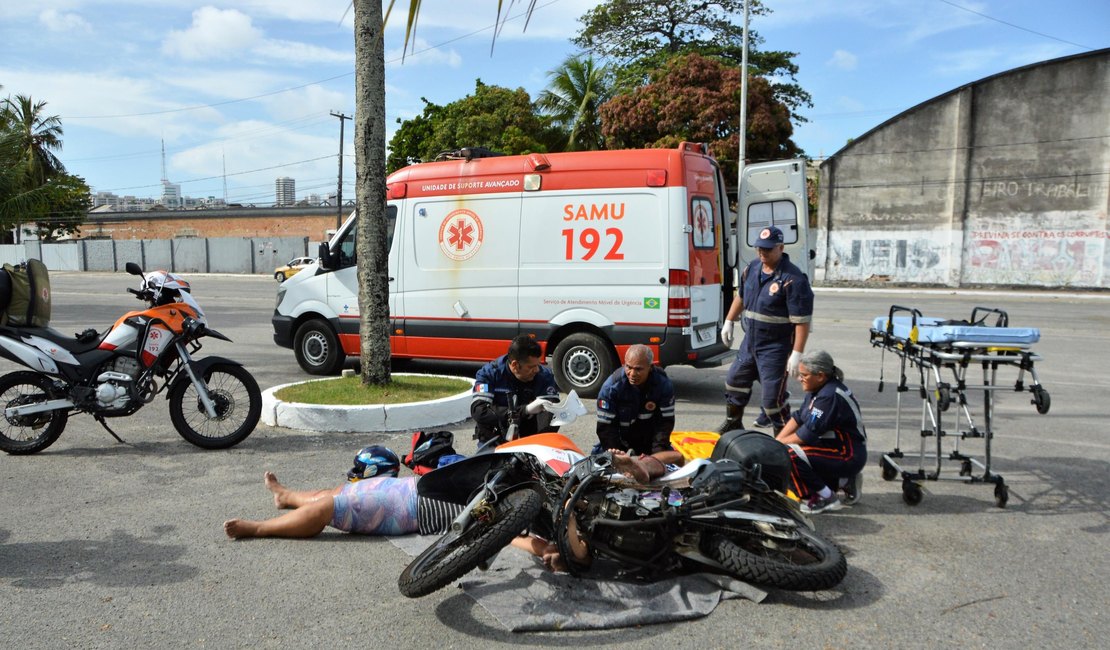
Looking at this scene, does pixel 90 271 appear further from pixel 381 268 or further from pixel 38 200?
pixel 381 268

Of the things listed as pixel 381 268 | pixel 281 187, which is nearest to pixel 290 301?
pixel 381 268

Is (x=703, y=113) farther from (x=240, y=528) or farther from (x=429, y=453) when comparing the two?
(x=240, y=528)

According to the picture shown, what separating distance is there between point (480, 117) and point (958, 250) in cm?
1908

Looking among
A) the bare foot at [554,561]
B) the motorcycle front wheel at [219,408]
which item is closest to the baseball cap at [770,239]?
the bare foot at [554,561]

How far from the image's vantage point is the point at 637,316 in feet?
27.7

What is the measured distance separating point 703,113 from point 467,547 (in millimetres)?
27319

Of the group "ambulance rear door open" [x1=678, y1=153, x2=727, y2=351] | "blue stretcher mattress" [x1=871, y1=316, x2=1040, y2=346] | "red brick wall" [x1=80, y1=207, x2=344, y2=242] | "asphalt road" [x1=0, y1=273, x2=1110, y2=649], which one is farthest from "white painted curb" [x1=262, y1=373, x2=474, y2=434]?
"red brick wall" [x1=80, y1=207, x2=344, y2=242]

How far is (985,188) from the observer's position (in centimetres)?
2906

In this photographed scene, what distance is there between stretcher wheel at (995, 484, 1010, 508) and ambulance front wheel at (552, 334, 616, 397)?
412 cm

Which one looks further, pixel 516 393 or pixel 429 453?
pixel 516 393

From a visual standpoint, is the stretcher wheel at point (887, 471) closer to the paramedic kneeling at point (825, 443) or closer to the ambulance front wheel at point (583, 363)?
the paramedic kneeling at point (825, 443)

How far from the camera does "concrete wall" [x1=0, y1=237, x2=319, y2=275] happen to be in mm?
46250

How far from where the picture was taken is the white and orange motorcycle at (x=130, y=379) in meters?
6.20

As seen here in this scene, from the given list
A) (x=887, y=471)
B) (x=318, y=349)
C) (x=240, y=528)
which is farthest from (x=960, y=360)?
(x=318, y=349)
